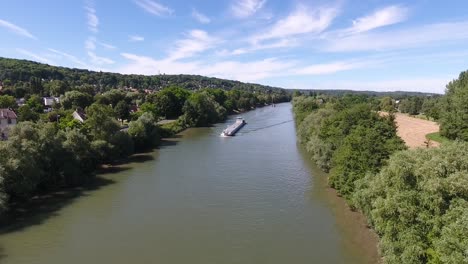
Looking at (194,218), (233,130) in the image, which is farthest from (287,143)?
(194,218)

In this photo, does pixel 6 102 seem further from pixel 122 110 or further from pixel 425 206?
pixel 425 206

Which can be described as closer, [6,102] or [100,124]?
[100,124]

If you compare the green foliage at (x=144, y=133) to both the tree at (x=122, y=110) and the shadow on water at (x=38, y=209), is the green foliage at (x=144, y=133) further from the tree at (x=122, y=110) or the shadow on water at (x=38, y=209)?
the tree at (x=122, y=110)

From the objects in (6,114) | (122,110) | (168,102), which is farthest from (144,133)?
(168,102)

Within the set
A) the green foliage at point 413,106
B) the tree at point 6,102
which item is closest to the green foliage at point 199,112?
the tree at point 6,102

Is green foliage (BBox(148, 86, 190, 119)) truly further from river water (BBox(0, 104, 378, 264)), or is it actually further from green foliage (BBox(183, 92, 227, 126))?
river water (BBox(0, 104, 378, 264))

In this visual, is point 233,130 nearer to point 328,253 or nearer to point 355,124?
point 355,124

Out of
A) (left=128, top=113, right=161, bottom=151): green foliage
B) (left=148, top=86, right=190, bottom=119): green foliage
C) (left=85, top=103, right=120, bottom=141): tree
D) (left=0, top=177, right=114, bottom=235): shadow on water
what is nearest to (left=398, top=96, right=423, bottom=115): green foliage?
(left=148, top=86, right=190, bottom=119): green foliage
